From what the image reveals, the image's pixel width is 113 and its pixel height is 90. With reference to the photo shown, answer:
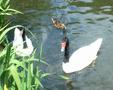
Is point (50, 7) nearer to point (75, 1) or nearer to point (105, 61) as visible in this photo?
point (75, 1)

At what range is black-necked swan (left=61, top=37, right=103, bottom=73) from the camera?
389 inches

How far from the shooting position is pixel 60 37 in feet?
38.3

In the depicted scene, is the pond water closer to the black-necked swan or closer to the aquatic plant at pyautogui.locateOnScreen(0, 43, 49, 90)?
the black-necked swan

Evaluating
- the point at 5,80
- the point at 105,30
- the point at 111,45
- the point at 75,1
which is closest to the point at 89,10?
the point at 75,1

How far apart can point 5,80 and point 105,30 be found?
7534 millimetres

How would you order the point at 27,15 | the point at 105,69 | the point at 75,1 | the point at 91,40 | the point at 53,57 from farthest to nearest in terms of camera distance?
1. the point at 75,1
2. the point at 27,15
3. the point at 91,40
4. the point at 53,57
5. the point at 105,69

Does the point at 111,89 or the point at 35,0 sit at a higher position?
the point at 35,0

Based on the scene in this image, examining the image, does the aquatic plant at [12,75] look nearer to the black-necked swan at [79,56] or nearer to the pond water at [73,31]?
the pond water at [73,31]

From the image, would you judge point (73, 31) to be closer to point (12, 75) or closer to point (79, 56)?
point (79, 56)

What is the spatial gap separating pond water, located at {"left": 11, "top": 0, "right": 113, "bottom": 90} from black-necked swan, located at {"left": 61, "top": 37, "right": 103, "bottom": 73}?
161mm

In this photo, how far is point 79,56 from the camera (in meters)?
10.2

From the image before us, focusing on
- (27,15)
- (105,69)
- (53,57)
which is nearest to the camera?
(105,69)

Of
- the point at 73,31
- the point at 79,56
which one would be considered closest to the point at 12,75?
the point at 79,56

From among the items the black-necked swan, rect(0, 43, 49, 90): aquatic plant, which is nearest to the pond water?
the black-necked swan
